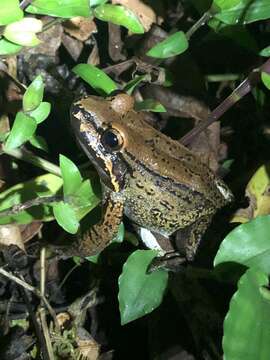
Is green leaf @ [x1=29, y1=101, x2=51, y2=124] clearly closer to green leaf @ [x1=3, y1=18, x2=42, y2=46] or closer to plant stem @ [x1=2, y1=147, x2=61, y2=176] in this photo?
green leaf @ [x1=3, y1=18, x2=42, y2=46]

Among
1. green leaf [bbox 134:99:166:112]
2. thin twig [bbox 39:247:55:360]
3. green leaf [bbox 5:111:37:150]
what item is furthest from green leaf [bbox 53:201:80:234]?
green leaf [bbox 134:99:166:112]

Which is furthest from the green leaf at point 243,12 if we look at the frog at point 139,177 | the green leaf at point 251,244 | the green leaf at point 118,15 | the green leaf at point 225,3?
the green leaf at point 251,244

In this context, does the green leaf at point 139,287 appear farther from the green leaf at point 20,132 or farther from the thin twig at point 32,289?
the green leaf at point 20,132

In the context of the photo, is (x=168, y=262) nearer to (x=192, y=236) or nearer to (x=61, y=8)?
(x=192, y=236)

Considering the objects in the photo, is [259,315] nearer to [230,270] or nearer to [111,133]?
[230,270]

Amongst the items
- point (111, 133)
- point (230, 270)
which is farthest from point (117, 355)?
point (111, 133)
